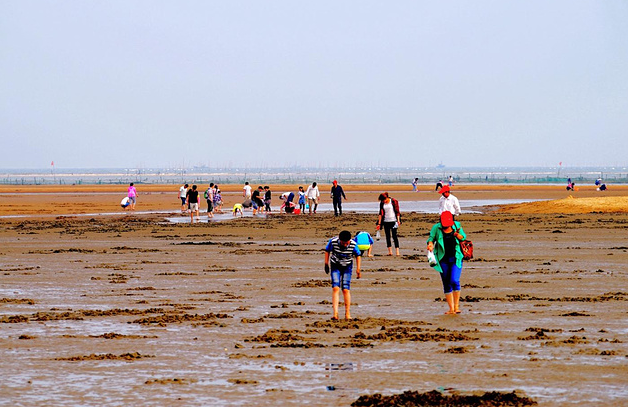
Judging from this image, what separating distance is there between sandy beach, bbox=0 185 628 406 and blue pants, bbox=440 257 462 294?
0.47m

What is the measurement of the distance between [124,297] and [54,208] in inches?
1724

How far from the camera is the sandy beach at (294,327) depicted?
32.5 ft

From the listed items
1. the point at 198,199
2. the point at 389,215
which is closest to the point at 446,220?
the point at 389,215

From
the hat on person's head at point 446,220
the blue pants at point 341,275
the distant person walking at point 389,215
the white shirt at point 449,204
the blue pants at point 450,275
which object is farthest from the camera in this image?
the distant person walking at point 389,215

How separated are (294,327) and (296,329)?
0.70 feet

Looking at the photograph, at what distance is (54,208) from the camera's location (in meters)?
59.2

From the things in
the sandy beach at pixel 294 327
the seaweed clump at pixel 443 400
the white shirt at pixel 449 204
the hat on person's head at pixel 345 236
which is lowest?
the sandy beach at pixel 294 327

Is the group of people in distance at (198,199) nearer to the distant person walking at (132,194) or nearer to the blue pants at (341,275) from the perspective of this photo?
the distant person walking at (132,194)

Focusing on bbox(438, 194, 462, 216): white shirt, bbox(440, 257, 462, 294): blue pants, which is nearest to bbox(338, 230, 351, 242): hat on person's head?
bbox(440, 257, 462, 294): blue pants

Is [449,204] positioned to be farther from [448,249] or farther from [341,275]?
[341,275]

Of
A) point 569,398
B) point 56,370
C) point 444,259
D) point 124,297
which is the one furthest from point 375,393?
point 124,297

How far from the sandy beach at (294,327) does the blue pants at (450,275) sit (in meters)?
0.47

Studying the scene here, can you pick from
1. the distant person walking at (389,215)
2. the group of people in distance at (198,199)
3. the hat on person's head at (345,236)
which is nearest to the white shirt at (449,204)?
the distant person walking at (389,215)

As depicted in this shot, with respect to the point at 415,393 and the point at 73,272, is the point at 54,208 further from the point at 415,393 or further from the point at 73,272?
the point at 415,393
